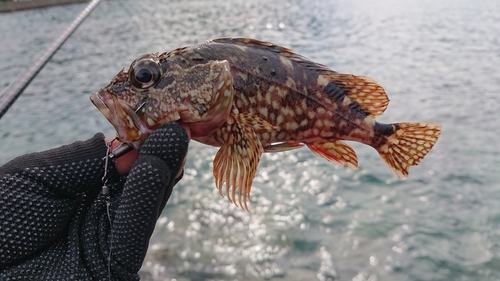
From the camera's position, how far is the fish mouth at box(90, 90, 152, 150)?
289cm

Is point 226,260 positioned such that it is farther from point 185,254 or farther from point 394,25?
point 394,25

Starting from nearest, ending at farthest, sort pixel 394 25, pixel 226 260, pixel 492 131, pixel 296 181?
1. pixel 226 260
2. pixel 296 181
3. pixel 492 131
4. pixel 394 25

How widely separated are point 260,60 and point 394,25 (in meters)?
32.9

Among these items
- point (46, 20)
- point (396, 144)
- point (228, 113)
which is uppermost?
point (228, 113)

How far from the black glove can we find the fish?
0.22 meters

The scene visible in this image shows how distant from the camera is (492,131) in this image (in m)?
13.8

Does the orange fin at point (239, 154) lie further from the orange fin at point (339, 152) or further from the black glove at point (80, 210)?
the orange fin at point (339, 152)

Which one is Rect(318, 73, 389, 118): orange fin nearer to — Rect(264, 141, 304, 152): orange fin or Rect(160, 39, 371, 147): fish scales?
Rect(160, 39, 371, 147): fish scales

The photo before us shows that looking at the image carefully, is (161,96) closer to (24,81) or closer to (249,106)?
(249,106)

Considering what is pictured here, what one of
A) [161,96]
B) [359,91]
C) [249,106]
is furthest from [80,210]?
[359,91]

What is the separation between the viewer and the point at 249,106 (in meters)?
3.20

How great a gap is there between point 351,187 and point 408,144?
8061mm

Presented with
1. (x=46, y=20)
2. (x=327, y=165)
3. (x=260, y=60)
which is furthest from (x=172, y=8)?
(x=260, y=60)

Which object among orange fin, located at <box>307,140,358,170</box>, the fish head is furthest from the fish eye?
orange fin, located at <box>307,140,358,170</box>
